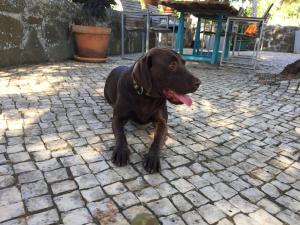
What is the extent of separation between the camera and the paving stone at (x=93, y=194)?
2.07m

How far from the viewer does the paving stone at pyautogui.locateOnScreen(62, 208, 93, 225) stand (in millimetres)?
1842

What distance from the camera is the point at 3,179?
2.21 metres

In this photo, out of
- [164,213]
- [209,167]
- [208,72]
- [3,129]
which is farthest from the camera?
[208,72]

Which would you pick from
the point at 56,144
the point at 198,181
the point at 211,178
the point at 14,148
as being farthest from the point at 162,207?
the point at 14,148

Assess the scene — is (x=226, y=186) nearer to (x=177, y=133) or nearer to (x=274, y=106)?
(x=177, y=133)

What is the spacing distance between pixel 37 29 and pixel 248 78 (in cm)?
449

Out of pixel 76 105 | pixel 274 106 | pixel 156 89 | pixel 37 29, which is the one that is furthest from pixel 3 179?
pixel 37 29

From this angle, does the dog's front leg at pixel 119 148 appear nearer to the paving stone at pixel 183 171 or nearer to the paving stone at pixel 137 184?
the paving stone at pixel 137 184

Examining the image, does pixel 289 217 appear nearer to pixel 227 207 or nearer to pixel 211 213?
pixel 227 207

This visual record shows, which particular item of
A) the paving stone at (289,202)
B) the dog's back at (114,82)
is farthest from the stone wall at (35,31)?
the paving stone at (289,202)

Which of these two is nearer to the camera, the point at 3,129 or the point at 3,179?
Result: the point at 3,179

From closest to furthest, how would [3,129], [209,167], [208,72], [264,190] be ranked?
[264,190] → [209,167] → [3,129] → [208,72]

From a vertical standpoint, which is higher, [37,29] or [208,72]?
[37,29]

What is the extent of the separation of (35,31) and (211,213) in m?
5.62
